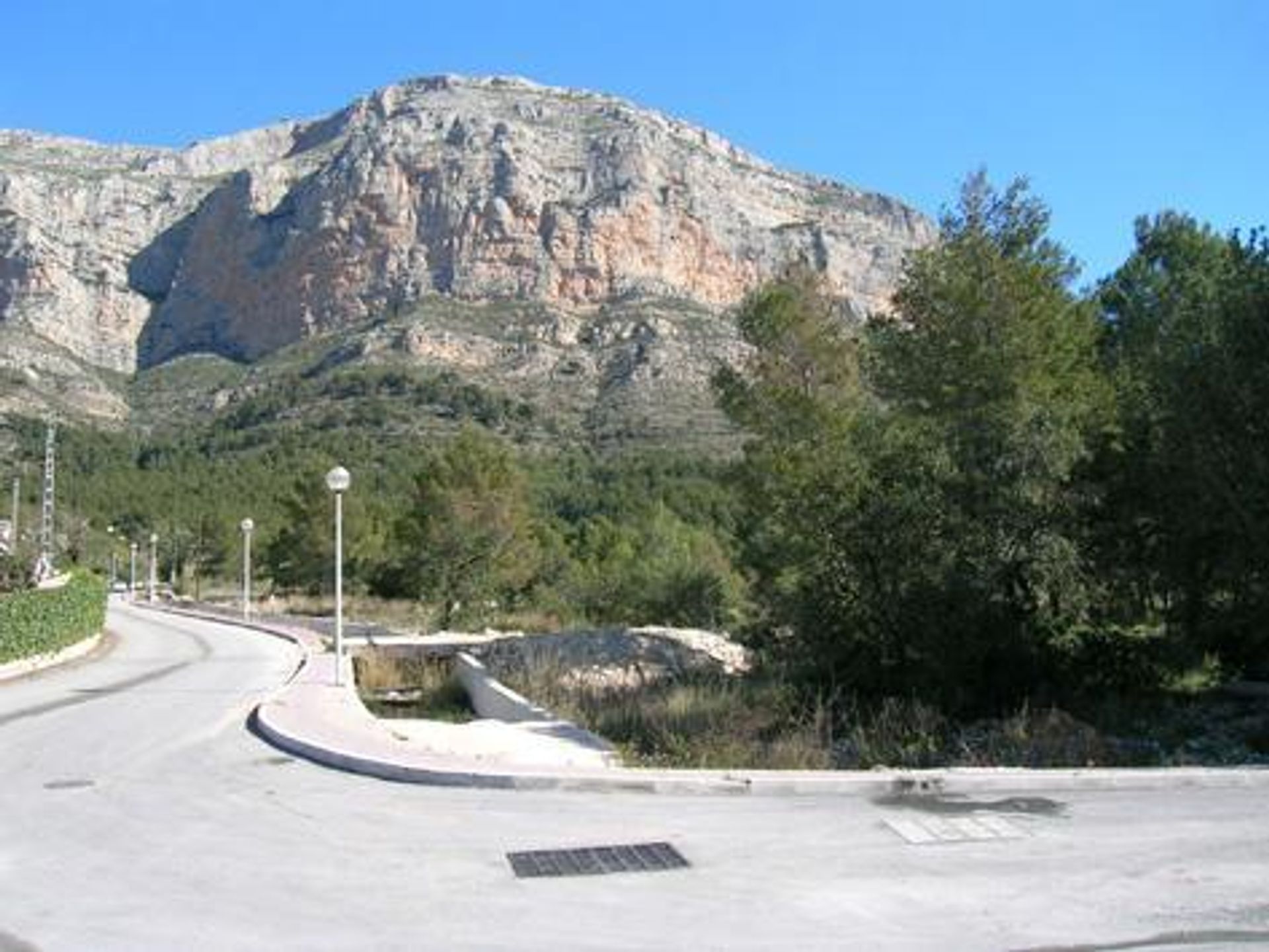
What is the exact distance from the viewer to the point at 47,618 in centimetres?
3000

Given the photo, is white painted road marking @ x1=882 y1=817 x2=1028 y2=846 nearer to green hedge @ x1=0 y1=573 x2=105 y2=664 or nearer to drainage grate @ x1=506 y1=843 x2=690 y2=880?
drainage grate @ x1=506 y1=843 x2=690 y2=880

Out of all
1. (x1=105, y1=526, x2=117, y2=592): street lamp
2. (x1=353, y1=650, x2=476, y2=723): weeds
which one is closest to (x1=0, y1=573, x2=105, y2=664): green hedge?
(x1=353, y1=650, x2=476, y2=723): weeds

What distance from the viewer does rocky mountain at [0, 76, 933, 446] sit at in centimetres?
12344

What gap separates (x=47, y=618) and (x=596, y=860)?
26.2 m

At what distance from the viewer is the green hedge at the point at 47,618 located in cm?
2697

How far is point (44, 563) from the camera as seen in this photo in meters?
43.8

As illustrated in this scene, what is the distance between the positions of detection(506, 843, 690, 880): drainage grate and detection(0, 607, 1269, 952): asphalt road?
0.44 feet

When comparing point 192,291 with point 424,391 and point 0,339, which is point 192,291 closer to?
point 0,339

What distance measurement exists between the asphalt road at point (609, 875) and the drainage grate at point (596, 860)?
14cm

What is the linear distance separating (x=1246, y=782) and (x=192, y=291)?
181m

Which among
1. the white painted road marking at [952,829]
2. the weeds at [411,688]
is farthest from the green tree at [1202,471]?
the weeds at [411,688]

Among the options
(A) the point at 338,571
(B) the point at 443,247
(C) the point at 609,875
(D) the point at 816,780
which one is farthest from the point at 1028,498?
(B) the point at 443,247

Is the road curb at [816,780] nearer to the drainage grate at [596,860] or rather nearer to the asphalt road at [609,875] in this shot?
the asphalt road at [609,875]

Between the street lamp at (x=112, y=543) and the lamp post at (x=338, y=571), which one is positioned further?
the street lamp at (x=112, y=543)
